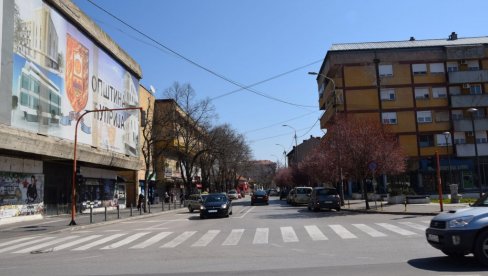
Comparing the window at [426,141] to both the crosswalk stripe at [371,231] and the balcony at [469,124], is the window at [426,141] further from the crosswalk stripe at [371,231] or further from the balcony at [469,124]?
the crosswalk stripe at [371,231]

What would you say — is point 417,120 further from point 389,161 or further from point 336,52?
point 389,161

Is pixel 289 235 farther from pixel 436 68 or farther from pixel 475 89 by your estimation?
pixel 475 89

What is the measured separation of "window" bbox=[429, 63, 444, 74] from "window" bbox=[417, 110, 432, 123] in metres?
5.13

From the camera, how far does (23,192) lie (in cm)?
3059

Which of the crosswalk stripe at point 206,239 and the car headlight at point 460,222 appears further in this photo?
the crosswalk stripe at point 206,239

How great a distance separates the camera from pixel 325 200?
31766 millimetres

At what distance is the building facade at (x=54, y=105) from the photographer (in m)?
26.6

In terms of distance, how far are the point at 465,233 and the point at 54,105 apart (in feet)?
93.7

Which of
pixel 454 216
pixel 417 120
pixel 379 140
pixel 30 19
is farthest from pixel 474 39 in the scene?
pixel 454 216

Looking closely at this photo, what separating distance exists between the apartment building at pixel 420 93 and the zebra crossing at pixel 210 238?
43.0 m

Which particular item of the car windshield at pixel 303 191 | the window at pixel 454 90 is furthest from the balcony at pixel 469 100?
the car windshield at pixel 303 191

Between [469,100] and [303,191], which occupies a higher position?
[469,100]

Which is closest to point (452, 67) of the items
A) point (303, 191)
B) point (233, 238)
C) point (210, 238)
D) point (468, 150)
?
point (468, 150)

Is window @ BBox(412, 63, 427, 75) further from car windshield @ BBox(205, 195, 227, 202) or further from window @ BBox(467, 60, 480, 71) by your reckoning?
car windshield @ BBox(205, 195, 227, 202)
